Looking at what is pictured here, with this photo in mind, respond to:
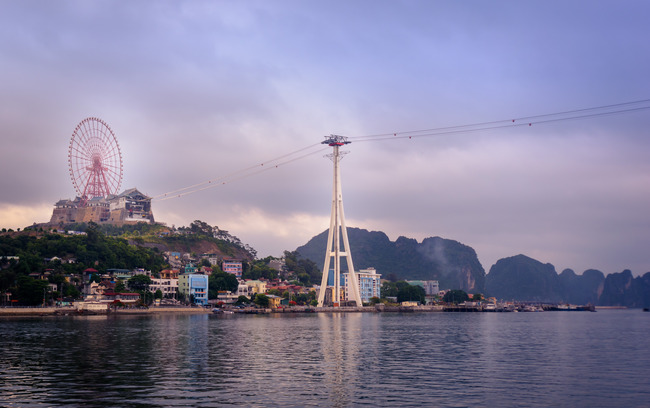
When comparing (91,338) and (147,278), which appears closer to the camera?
(91,338)

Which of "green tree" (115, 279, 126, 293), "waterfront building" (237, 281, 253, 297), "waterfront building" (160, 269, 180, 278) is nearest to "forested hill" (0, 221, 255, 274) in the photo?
"waterfront building" (160, 269, 180, 278)

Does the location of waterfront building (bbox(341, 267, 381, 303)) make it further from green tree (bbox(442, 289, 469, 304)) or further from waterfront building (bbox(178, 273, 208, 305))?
waterfront building (bbox(178, 273, 208, 305))

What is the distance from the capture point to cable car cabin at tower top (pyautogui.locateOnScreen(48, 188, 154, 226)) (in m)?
170

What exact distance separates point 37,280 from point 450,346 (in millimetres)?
72455

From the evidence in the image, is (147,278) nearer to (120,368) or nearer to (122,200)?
(122,200)

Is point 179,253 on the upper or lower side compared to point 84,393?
upper

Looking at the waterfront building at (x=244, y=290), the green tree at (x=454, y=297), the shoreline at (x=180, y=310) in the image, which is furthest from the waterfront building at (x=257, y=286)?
the green tree at (x=454, y=297)

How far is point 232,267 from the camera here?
153125 millimetres

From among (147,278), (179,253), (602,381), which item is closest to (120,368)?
(602,381)

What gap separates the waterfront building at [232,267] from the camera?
15238cm

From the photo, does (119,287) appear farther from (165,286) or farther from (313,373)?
(313,373)

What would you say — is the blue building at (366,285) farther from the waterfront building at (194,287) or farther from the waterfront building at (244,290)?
the waterfront building at (194,287)

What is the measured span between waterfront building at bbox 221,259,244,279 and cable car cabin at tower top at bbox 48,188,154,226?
3450 centimetres

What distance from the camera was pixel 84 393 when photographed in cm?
2323
